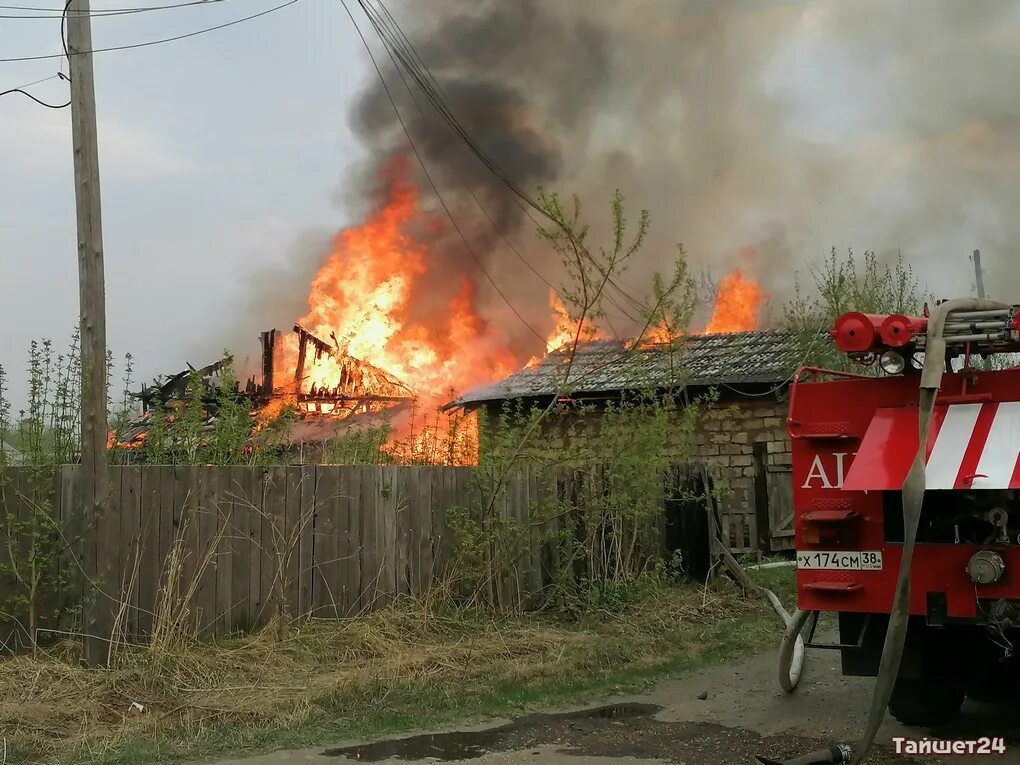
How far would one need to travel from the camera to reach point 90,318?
7.32 meters

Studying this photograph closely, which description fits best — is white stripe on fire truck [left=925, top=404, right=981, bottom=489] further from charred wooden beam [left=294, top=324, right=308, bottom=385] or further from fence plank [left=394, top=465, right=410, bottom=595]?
charred wooden beam [left=294, top=324, right=308, bottom=385]

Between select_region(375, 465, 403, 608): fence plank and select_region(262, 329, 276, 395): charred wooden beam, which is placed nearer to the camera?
select_region(375, 465, 403, 608): fence plank

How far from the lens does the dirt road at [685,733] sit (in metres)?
5.48

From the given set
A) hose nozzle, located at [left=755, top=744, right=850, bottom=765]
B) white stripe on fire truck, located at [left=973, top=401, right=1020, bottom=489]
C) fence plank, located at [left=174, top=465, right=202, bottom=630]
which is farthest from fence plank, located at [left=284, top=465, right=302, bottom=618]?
white stripe on fire truck, located at [left=973, top=401, right=1020, bottom=489]

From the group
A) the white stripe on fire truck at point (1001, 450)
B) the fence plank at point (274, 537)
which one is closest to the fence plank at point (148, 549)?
the fence plank at point (274, 537)

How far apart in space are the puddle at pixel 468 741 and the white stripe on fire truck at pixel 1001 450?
311 centimetres

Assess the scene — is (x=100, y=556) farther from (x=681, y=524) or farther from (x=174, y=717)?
(x=681, y=524)

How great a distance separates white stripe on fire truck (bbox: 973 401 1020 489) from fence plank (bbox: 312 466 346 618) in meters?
5.62

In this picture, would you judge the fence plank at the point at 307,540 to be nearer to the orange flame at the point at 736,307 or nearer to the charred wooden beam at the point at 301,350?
the charred wooden beam at the point at 301,350

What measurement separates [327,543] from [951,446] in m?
5.53

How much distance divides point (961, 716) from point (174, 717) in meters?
5.12

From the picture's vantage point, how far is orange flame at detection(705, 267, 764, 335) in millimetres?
24156

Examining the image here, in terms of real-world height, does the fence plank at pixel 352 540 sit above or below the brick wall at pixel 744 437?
below

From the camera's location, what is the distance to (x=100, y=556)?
6965 mm
